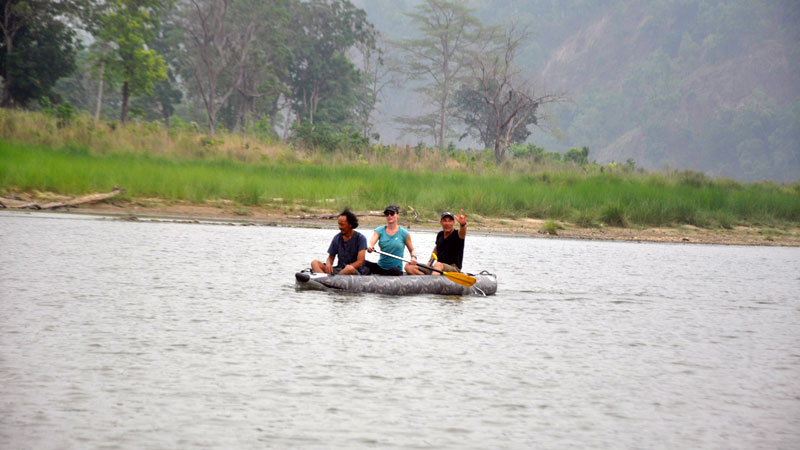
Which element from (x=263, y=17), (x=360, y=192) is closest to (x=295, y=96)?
(x=263, y=17)

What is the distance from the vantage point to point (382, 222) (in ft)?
79.7

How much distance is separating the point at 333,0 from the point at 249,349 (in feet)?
172

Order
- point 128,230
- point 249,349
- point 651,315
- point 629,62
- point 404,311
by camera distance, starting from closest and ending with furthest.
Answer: point 249,349, point 404,311, point 651,315, point 128,230, point 629,62

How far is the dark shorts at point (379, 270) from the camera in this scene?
486 inches

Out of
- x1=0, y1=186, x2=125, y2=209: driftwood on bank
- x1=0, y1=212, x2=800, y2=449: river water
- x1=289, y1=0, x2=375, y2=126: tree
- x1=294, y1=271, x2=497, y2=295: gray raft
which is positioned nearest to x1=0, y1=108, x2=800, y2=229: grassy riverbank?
x1=0, y1=186, x2=125, y2=209: driftwood on bank

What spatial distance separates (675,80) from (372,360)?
87416mm

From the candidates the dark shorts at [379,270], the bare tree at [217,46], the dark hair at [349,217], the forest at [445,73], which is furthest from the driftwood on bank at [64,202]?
the bare tree at [217,46]

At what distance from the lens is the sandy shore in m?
21.9

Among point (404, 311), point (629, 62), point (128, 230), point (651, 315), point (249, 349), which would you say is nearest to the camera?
point (249, 349)

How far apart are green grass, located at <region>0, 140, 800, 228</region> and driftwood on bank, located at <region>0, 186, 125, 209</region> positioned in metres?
0.38

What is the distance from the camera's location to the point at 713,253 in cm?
2161

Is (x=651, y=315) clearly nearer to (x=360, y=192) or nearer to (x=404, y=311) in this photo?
(x=404, y=311)

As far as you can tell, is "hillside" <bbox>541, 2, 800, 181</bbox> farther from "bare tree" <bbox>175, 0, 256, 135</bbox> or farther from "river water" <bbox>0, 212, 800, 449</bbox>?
"river water" <bbox>0, 212, 800, 449</bbox>

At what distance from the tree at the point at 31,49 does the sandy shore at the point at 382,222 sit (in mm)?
15315
